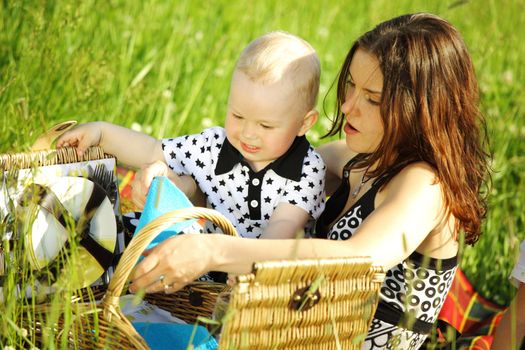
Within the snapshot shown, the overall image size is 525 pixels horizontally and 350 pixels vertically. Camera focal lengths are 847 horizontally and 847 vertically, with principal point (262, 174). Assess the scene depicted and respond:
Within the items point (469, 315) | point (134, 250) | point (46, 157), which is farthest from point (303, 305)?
point (469, 315)

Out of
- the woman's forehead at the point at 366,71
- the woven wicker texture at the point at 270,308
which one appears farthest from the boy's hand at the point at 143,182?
the woman's forehead at the point at 366,71

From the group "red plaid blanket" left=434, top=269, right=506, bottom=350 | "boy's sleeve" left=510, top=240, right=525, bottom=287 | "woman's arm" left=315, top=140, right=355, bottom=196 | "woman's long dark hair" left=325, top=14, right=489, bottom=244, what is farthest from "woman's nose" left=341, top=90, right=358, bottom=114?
"red plaid blanket" left=434, top=269, right=506, bottom=350

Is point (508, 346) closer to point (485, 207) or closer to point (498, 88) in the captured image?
point (485, 207)

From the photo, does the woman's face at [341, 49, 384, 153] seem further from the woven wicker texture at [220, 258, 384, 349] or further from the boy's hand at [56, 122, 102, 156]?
the boy's hand at [56, 122, 102, 156]

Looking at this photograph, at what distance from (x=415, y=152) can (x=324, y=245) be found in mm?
515

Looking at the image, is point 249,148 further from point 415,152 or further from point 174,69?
point 174,69

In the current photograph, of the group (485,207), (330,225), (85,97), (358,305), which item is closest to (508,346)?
(485,207)

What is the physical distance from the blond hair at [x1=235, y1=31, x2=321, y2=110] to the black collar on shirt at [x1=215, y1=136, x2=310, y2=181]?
5.8 inches

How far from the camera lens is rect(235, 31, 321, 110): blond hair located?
247 cm

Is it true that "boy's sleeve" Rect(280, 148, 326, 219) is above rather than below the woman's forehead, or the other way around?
below

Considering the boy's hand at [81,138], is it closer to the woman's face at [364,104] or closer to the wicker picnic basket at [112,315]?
the wicker picnic basket at [112,315]

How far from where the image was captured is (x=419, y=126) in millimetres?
2377

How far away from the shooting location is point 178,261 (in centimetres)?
194

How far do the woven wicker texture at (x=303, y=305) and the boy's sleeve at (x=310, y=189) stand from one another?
62 centimetres
